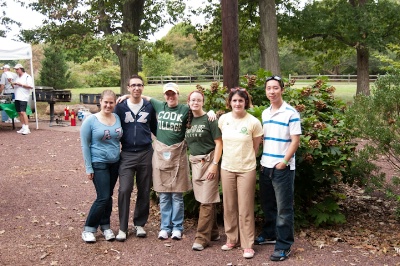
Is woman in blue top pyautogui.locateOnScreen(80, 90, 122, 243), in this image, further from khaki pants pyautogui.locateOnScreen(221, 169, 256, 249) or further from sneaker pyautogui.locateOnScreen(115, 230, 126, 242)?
khaki pants pyautogui.locateOnScreen(221, 169, 256, 249)

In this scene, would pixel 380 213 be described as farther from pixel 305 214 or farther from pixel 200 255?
pixel 200 255

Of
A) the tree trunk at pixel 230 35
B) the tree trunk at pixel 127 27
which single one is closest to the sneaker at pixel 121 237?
the tree trunk at pixel 230 35

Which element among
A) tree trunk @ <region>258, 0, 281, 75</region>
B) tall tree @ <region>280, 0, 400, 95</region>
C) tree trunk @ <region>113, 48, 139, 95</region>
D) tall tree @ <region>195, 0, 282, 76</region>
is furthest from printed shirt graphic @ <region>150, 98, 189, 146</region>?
tall tree @ <region>280, 0, 400, 95</region>

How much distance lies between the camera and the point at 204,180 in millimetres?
4969

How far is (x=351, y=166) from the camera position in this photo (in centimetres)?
580

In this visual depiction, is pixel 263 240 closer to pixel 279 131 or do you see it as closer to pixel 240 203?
pixel 240 203

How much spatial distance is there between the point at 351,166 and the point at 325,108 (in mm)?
986

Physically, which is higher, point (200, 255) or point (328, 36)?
point (328, 36)

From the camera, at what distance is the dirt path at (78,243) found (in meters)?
4.76

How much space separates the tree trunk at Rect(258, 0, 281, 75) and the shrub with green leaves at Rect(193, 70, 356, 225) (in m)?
11.1

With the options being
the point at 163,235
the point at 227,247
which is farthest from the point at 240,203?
the point at 163,235

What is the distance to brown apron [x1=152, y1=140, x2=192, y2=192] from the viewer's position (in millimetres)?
5129

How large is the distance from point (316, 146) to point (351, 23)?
17.2 meters

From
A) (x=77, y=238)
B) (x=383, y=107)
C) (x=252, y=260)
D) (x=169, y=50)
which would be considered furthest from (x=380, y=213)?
(x=169, y=50)
